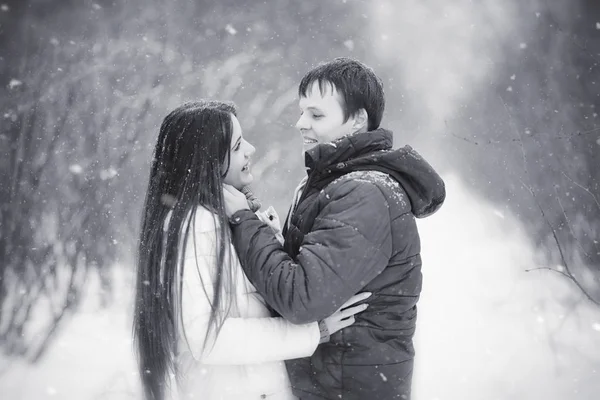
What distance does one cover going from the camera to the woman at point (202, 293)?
5.73 ft

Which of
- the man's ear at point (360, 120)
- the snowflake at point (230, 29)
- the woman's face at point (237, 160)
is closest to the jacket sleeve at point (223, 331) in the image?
the woman's face at point (237, 160)

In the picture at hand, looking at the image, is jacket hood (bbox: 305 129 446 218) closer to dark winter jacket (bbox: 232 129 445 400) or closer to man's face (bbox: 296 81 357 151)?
dark winter jacket (bbox: 232 129 445 400)

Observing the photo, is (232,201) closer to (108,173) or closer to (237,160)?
(237,160)

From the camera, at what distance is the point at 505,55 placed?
27.7 ft

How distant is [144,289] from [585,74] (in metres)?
6.29

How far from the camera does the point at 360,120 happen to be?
2135 millimetres

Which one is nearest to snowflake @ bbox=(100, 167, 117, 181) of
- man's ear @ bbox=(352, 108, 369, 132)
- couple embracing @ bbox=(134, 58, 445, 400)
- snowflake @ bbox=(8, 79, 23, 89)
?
snowflake @ bbox=(8, 79, 23, 89)

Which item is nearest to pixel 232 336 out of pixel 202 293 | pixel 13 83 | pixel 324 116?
pixel 202 293

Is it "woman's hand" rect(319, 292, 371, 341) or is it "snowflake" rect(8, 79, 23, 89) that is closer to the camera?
"woman's hand" rect(319, 292, 371, 341)

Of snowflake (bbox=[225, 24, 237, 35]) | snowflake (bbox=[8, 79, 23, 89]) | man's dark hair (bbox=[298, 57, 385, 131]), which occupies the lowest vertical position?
man's dark hair (bbox=[298, 57, 385, 131])

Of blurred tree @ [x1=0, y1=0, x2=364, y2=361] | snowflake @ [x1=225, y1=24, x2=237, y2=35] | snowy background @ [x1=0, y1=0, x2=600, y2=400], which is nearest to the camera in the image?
snowy background @ [x1=0, y1=0, x2=600, y2=400]

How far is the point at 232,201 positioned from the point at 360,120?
66 cm

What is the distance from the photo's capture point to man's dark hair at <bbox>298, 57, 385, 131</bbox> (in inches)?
82.3

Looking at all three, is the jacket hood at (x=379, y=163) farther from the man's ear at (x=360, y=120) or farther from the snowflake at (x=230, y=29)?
the snowflake at (x=230, y=29)
